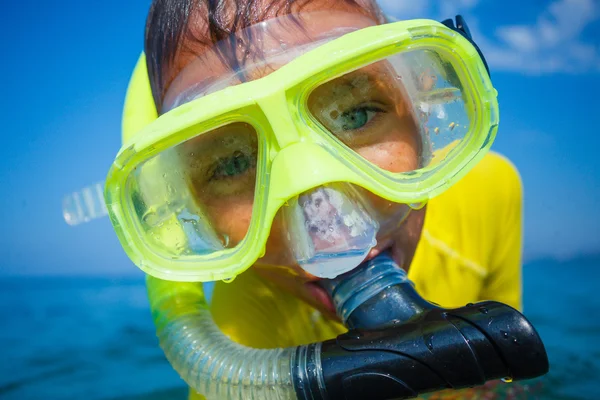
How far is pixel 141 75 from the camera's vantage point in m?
2.39

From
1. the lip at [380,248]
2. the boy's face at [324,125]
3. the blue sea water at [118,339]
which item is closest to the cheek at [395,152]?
the boy's face at [324,125]

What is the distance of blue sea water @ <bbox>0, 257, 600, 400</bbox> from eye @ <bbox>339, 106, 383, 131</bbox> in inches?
77.0

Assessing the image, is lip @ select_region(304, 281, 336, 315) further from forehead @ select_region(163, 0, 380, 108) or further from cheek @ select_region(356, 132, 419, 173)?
Result: forehead @ select_region(163, 0, 380, 108)

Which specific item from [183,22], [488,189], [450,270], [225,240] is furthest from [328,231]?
[488,189]

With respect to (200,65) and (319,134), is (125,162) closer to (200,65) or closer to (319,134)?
(200,65)

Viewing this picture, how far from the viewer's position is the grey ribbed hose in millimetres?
1457

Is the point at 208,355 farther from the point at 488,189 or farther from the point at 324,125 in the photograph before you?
the point at 488,189

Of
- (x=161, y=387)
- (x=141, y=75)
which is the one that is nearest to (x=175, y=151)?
(x=141, y=75)

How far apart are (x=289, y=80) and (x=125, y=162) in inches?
19.9

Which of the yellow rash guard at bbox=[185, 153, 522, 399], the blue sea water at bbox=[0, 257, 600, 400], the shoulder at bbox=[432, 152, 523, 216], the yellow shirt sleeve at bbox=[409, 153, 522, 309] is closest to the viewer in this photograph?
the yellow rash guard at bbox=[185, 153, 522, 399]

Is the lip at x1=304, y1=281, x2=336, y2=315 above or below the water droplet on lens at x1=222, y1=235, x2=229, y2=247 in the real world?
below

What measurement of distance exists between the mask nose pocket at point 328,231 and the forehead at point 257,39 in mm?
390

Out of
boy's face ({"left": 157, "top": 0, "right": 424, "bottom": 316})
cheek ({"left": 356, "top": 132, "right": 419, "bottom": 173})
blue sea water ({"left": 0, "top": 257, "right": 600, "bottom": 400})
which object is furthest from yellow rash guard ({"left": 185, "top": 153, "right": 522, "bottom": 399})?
cheek ({"left": 356, "top": 132, "right": 419, "bottom": 173})

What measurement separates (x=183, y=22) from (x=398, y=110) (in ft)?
2.22
